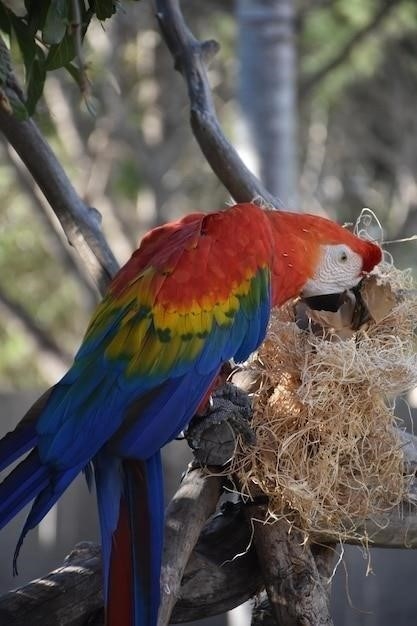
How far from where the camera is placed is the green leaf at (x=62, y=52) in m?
1.60

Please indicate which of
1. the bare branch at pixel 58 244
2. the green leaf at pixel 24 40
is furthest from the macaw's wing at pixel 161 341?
the bare branch at pixel 58 244

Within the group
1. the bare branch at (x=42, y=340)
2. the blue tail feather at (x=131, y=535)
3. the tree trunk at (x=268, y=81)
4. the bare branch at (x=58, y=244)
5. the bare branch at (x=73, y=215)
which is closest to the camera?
the blue tail feather at (x=131, y=535)

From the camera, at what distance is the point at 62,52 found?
161 centimetres

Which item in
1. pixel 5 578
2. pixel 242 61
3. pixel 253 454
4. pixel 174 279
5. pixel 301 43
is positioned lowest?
pixel 5 578

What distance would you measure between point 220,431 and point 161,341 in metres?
0.19

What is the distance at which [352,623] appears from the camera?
13.3 ft

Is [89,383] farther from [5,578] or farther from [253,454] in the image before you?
[5,578]

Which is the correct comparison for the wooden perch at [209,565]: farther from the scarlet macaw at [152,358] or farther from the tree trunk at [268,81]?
the tree trunk at [268,81]

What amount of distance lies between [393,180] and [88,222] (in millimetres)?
6594

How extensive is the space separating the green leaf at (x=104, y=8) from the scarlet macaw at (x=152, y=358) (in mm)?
433

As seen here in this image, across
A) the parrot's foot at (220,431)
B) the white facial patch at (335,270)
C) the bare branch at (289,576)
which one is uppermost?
the white facial patch at (335,270)

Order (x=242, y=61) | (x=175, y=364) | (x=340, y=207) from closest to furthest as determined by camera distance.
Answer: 1. (x=175, y=364)
2. (x=242, y=61)
3. (x=340, y=207)

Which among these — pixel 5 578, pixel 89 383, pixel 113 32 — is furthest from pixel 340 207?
pixel 89 383

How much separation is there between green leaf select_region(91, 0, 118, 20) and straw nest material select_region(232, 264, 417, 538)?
658 mm
